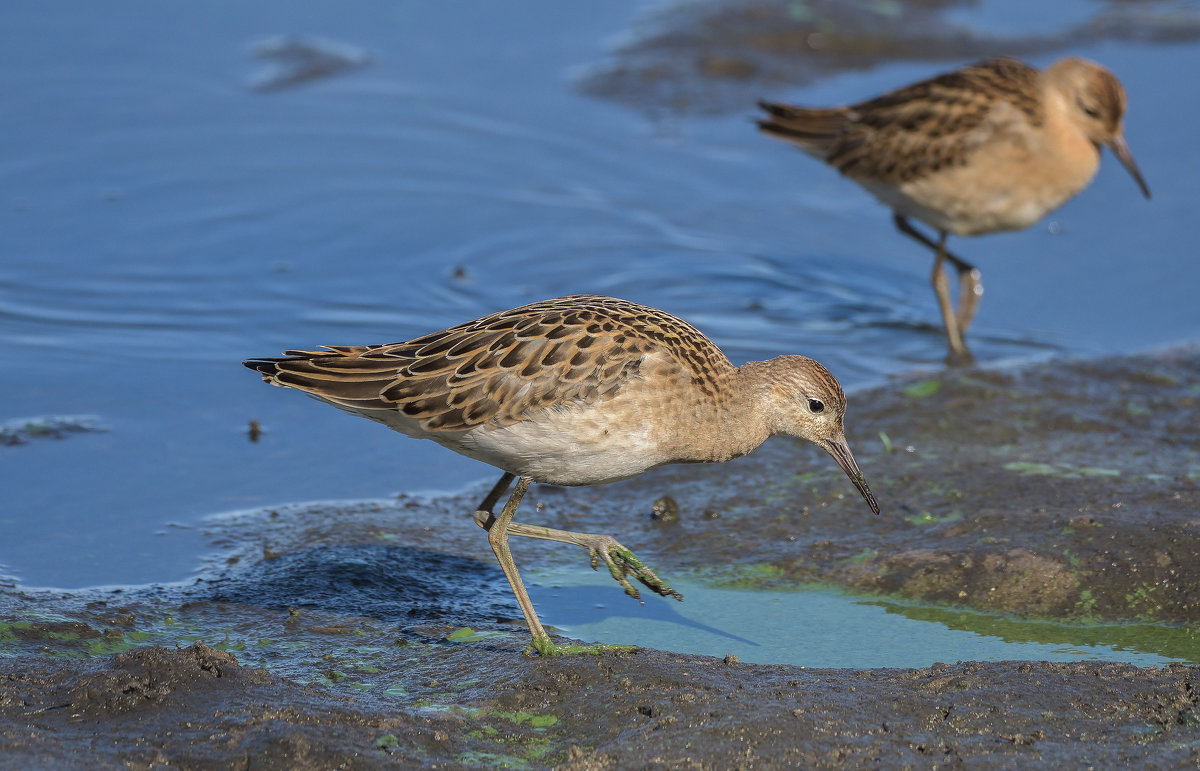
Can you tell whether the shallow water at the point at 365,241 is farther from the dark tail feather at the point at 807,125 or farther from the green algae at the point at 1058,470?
the green algae at the point at 1058,470

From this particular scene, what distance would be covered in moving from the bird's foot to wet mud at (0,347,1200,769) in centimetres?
49

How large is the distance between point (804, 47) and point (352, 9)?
549 centimetres

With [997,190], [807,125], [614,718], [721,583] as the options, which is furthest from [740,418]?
[807,125]

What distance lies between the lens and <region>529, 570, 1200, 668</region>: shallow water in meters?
6.62

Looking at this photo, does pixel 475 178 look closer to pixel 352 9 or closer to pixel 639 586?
pixel 352 9

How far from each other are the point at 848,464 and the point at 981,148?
4.63 metres

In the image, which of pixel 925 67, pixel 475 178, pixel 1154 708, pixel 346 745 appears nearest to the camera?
pixel 346 745

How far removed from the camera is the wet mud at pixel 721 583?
532cm

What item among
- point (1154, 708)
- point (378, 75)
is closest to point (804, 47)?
point (378, 75)

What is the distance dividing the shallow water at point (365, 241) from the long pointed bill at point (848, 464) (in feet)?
6.39

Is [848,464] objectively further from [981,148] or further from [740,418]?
[981,148]

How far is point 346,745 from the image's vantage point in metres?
5.20

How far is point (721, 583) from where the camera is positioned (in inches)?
295

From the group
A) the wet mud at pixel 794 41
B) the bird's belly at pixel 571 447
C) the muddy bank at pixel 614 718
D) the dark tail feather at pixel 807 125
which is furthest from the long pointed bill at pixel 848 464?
the wet mud at pixel 794 41
